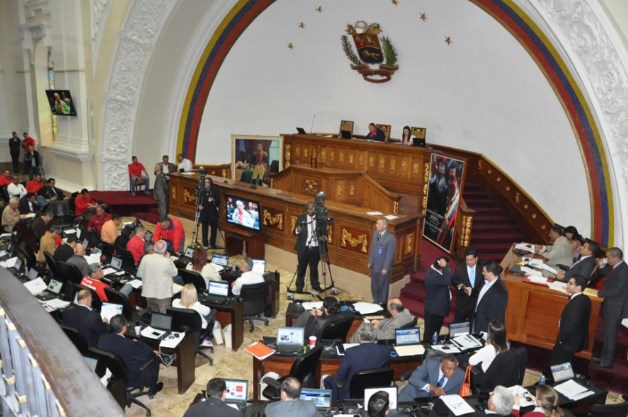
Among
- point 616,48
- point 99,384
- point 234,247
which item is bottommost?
point 234,247

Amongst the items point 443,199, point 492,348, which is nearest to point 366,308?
point 492,348

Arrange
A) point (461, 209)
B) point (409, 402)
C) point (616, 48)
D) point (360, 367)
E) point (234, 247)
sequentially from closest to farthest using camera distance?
point (409, 402) → point (360, 367) → point (616, 48) → point (461, 209) → point (234, 247)

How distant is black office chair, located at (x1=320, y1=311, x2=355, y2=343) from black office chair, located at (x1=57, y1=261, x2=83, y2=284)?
11.5ft

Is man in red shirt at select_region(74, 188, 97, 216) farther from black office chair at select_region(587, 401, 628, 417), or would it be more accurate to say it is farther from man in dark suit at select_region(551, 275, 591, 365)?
black office chair at select_region(587, 401, 628, 417)

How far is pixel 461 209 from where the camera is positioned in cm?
948

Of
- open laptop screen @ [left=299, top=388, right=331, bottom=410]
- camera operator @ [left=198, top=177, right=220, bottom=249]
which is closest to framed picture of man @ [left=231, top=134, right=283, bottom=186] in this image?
camera operator @ [left=198, top=177, right=220, bottom=249]

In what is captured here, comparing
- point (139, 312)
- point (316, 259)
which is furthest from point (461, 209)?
point (139, 312)

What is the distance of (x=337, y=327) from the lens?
584 centimetres

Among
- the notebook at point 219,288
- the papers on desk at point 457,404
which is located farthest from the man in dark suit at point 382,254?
the papers on desk at point 457,404

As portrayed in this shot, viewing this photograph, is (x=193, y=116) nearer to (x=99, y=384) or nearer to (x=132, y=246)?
(x=132, y=246)

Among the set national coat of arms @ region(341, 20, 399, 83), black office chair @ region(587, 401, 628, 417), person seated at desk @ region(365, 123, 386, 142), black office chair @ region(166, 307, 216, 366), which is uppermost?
national coat of arms @ region(341, 20, 399, 83)

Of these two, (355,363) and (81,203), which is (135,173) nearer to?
(81,203)

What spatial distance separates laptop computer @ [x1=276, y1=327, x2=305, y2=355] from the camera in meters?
5.52

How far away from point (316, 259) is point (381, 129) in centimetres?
615
